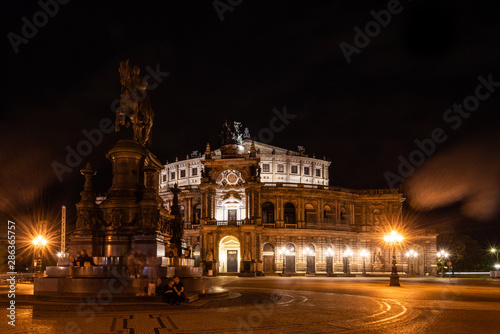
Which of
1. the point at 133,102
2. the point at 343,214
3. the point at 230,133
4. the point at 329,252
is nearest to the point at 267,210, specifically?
the point at 329,252

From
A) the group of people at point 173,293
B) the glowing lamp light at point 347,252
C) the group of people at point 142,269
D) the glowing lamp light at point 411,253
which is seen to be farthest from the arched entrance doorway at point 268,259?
the group of people at point 173,293

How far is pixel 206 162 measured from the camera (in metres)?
72.1

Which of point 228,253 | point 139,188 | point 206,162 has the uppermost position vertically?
point 206,162

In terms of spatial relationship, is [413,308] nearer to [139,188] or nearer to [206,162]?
[139,188]

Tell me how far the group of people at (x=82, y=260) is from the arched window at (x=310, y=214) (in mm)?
60124

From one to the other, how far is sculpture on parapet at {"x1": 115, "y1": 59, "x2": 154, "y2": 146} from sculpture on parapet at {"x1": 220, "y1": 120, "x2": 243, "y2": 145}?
56994 millimetres

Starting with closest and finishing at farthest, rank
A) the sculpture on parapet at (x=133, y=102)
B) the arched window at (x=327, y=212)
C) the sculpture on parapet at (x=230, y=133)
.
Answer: the sculpture on parapet at (x=133, y=102) → the arched window at (x=327, y=212) → the sculpture on parapet at (x=230, y=133)

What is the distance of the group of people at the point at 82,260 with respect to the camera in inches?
712

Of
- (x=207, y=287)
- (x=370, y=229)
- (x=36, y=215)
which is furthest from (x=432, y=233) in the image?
(x=207, y=287)

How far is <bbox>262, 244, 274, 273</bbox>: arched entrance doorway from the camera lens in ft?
237

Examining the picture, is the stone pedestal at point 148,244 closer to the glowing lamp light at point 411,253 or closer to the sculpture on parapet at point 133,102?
the sculpture on parapet at point 133,102

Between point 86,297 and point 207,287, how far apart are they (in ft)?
20.3

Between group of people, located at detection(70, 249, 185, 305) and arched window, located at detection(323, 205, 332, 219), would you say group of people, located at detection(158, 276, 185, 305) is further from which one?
arched window, located at detection(323, 205, 332, 219)

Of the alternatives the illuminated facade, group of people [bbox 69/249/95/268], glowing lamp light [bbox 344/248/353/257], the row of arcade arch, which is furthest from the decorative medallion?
group of people [bbox 69/249/95/268]
